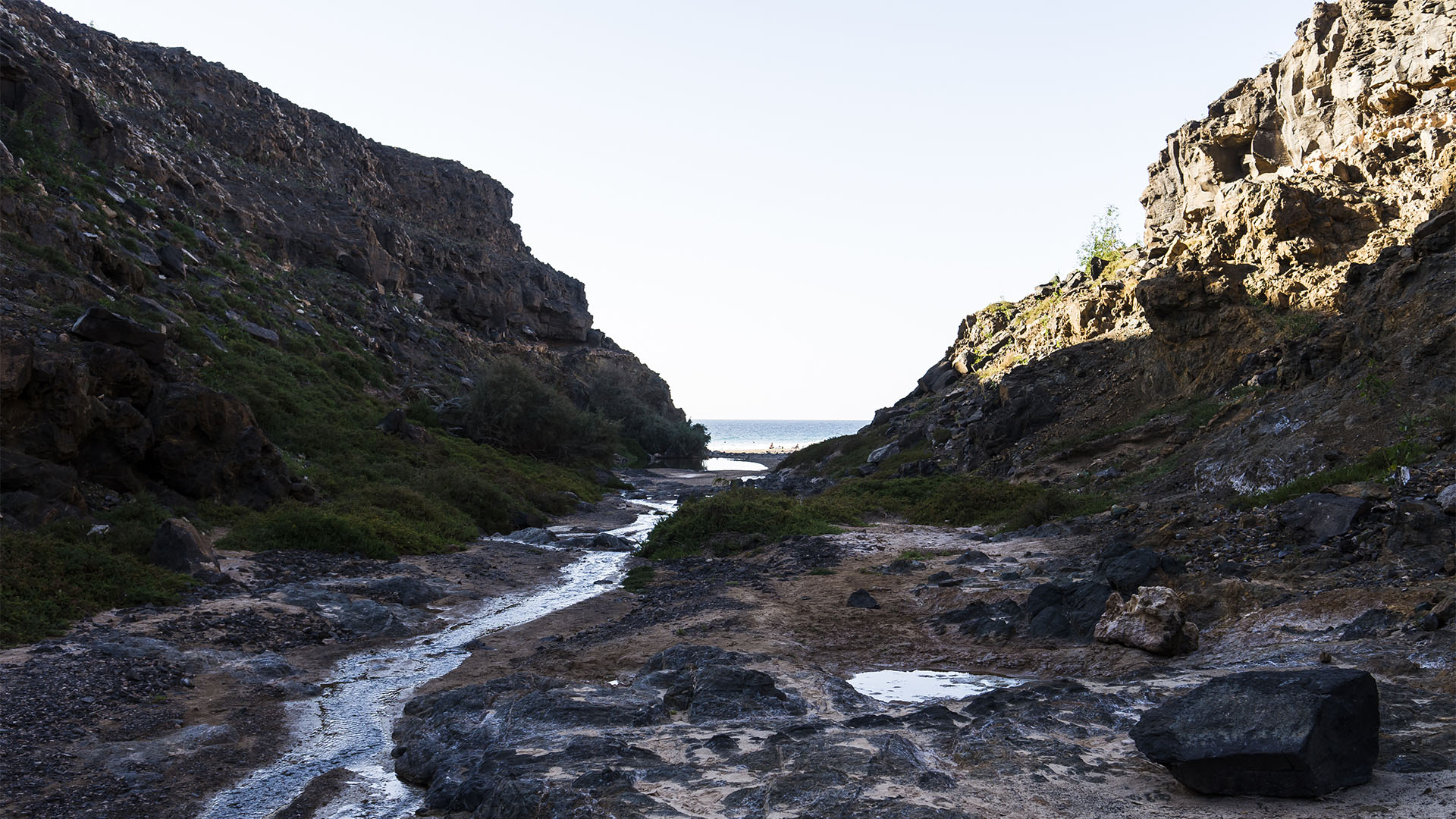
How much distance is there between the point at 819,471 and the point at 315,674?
39.4 metres

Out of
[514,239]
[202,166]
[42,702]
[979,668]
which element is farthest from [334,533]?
[514,239]

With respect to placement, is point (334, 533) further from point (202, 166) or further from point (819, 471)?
point (202, 166)

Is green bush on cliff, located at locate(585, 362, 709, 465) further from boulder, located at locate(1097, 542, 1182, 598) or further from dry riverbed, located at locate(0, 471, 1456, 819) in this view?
boulder, located at locate(1097, 542, 1182, 598)

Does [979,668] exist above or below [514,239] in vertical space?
below

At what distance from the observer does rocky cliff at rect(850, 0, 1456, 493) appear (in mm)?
17672

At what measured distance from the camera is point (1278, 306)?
28.1 metres

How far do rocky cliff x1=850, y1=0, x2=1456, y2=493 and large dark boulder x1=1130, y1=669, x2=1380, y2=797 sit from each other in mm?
10713

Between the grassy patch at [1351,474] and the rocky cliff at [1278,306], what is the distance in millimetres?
290

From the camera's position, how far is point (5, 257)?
23.0 meters

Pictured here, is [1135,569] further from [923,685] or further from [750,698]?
[750,698]

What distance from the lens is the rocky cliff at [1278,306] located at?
58.0ft

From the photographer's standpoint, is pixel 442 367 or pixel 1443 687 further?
pixel 442 367

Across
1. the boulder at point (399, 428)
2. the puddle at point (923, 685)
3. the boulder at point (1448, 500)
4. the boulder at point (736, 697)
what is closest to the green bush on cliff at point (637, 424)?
the boulder at point (399, 428)

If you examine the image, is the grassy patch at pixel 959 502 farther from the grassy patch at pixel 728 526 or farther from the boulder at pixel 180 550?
the boulder at pixel 180 550
